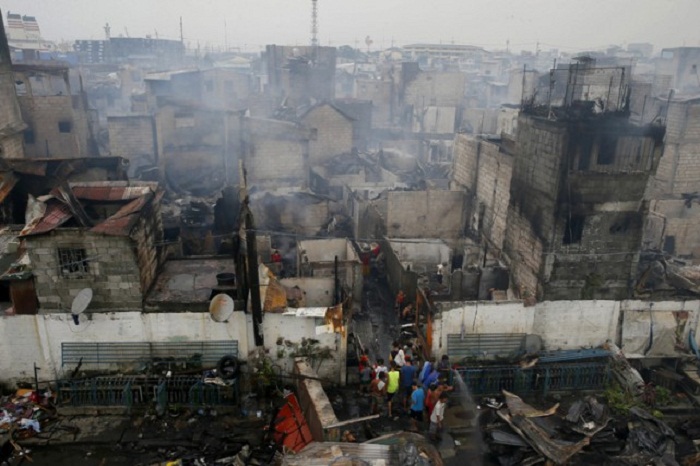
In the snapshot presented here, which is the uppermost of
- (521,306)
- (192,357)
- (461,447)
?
(521,306)

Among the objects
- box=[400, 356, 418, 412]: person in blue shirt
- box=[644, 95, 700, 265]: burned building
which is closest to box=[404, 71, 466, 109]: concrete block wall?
box=[644, 95, 700, 265]: burned building

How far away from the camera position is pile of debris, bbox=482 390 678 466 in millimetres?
11898

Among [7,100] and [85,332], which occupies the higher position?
[7,100]

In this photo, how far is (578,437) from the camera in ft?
41.2

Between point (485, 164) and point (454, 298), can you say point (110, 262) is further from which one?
point (485, 164)

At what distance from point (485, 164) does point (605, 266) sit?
800 cm

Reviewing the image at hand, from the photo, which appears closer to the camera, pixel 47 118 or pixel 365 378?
pixel 365 378

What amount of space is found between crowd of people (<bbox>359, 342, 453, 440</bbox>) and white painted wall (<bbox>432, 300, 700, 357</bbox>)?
115 centimetres

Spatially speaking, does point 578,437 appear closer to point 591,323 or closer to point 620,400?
point 620,400

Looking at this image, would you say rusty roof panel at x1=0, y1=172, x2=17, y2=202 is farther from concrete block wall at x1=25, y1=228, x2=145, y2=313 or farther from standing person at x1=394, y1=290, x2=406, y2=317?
standing person at x1=394, y1=290, x2=406, y2=317

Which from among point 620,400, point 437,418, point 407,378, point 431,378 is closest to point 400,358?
point 407,378

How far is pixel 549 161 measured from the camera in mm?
16016

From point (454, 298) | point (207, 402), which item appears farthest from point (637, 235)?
point (207, 402)

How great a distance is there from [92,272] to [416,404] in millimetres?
8891
